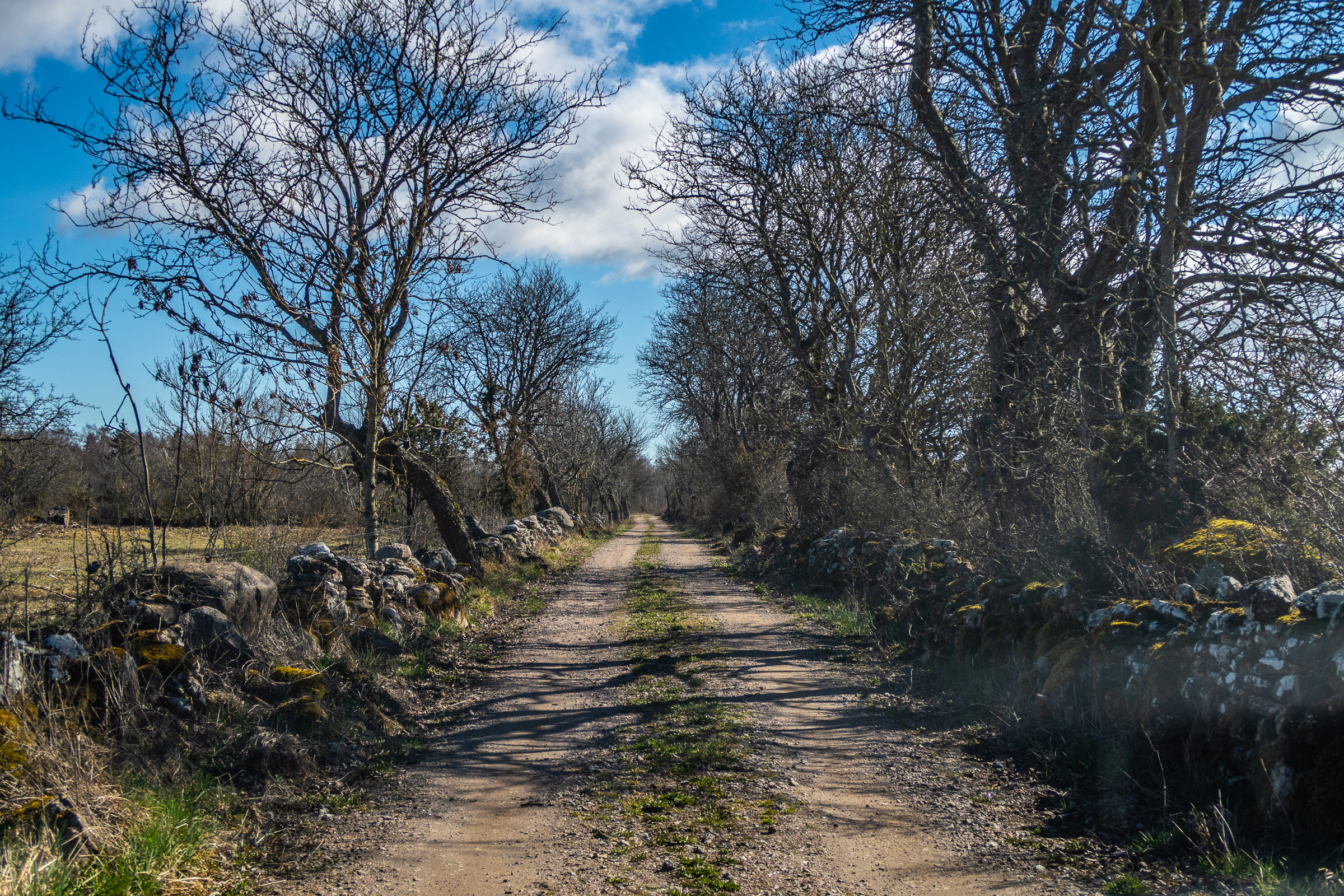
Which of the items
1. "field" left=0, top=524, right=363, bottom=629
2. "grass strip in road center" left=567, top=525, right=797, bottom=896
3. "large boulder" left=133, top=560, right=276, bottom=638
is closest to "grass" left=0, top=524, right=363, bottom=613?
"field" left=0, top=524, right=363, bottom=629

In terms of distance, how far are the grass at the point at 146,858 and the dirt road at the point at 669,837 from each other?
0.55 meters

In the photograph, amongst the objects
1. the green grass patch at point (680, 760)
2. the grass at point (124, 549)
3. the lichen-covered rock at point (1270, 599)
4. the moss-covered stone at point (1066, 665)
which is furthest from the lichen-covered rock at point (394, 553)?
the lichen-covered rock at point (1270, 599)

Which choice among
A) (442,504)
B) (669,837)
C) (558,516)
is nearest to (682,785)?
(669,837)

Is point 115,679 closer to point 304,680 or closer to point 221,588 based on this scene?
point 304,680

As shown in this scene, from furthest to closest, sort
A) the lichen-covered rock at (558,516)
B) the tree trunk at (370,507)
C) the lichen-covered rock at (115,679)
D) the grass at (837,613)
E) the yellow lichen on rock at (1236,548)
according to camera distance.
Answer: the lichen-covered rock at (558,516), the tree trunk at (370,507), the grass at (837,613), the yellow lichen on rock at (1236,548), the lichen-covered rock at (115,679)

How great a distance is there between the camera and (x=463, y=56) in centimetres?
1009

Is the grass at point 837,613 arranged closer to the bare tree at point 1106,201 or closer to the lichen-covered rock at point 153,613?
the bare tree at point 1106,201

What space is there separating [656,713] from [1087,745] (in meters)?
3.09

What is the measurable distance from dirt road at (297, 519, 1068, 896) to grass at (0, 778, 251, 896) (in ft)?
1.79

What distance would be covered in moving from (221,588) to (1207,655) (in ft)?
23.4

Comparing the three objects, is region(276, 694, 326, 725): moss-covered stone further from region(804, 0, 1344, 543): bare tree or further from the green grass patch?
region(804, 0, 1344, 543): bare tree

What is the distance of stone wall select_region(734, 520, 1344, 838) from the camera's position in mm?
3467

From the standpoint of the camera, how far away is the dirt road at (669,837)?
3.62 m

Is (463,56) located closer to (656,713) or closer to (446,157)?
(446,157)
